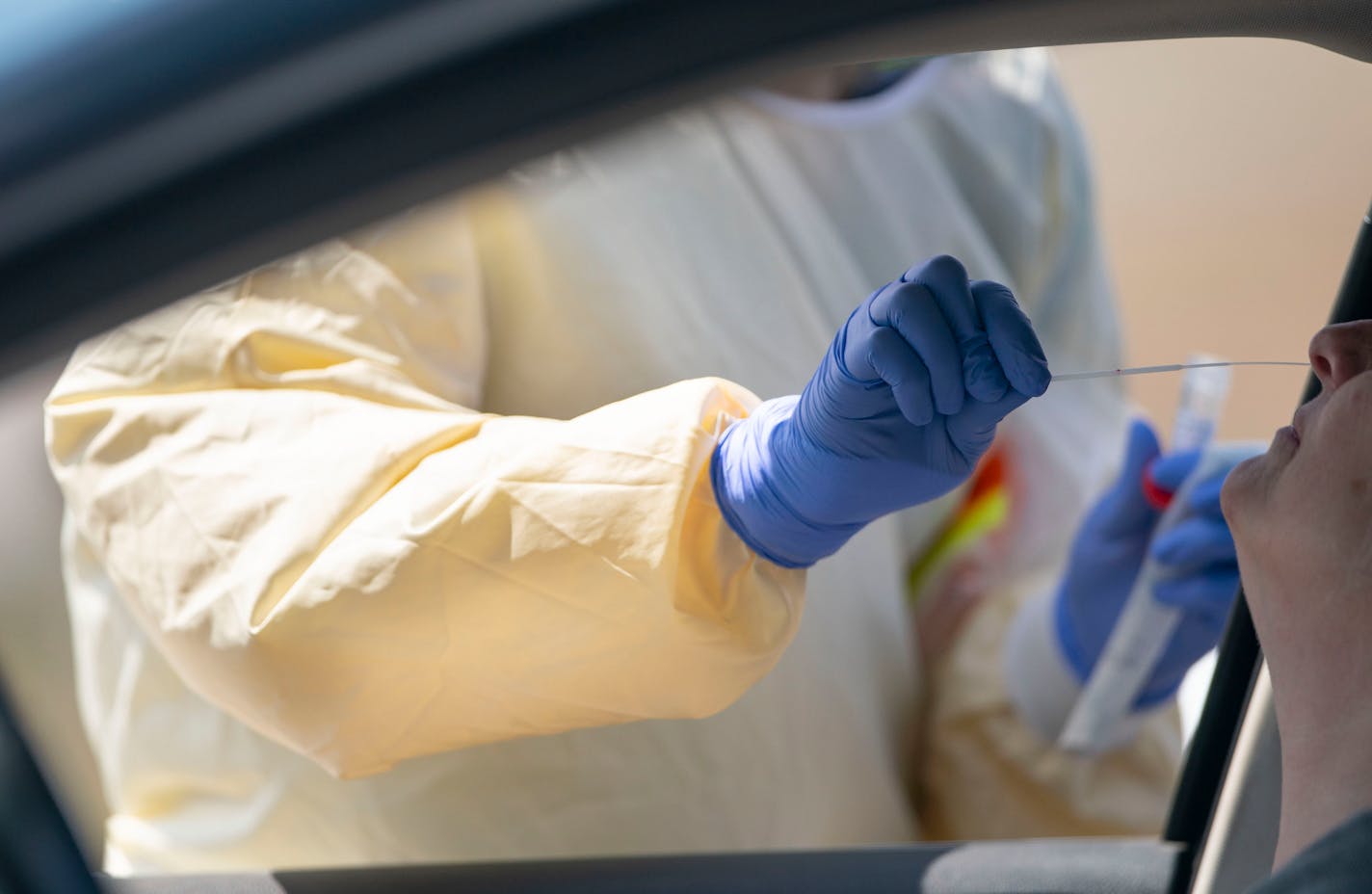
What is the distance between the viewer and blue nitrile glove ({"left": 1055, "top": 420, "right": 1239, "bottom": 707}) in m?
0.92

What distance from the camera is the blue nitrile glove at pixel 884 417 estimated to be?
51 centimetres

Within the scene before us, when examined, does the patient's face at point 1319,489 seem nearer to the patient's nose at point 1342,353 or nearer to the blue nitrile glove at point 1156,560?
the patient's nose at point 1342,353

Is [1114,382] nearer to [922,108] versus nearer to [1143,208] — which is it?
[922,108]

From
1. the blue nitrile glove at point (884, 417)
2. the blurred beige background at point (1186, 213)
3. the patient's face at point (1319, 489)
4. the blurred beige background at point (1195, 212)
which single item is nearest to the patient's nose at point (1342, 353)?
the patient's face at point (1319, 489)

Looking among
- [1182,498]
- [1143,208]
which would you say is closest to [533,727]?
[1182,498]

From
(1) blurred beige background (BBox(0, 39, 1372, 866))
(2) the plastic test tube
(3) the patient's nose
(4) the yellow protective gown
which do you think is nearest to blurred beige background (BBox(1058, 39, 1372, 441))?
(1) blurred beige background (BBox(0, 39, 1372, 866))

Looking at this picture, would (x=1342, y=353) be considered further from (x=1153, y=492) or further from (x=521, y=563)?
(x=1153, y=492)

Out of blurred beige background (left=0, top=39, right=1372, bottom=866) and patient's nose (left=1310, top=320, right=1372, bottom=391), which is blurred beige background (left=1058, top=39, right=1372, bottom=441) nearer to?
blurred beige background (left=0, top=39, right=1372, bottom=866)

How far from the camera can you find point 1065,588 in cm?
107

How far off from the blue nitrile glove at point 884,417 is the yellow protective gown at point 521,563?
0.09 feet

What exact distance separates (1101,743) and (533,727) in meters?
0.61

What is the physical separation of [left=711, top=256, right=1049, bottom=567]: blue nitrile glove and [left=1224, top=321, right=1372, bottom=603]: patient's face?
0.34ft

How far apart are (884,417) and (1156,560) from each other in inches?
19.0

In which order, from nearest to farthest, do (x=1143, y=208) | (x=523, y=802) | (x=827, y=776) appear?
(x=523, y=802)
(x=827, y=776)
(x=1143, y=208)
